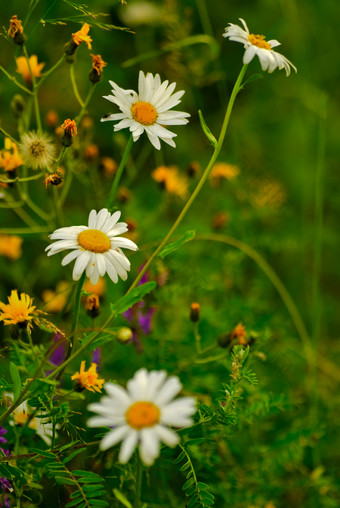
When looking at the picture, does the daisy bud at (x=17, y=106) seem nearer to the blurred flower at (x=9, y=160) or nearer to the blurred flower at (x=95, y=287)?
the blurred flower at (x=9, y=160)

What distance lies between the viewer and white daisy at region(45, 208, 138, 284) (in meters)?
0.56

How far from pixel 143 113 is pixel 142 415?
388mm

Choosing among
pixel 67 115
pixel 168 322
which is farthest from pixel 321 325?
pixel 67 115

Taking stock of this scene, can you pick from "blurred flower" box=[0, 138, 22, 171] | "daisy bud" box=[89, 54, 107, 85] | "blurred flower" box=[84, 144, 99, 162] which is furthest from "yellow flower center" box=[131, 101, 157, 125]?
"blurred flower" box=[84, 144, 99, 162]

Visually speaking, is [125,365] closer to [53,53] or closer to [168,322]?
[168,322]

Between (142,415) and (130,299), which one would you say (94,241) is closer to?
(130,299)

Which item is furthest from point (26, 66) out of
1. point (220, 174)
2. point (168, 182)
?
point (220, 174)

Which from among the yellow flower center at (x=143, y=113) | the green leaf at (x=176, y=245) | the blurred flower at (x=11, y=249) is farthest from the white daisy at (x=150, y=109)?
the blurred flower at (x=11, y=249)

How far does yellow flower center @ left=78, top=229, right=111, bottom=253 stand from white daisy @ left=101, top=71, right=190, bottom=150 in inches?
5.1

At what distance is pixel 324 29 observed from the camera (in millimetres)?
2014

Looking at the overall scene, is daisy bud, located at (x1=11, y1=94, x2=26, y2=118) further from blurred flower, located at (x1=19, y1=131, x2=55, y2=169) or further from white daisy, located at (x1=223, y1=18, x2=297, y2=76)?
white daisy, located at (x1=223, y1=18, x2=297, y2=76)

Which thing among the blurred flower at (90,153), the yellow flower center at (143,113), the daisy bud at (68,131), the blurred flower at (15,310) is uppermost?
the blurred flower at (90,153)

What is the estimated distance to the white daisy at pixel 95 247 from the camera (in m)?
0.56

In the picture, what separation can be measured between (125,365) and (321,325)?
77cm
